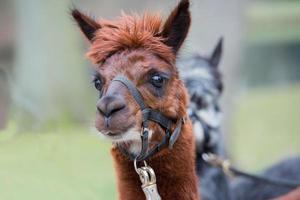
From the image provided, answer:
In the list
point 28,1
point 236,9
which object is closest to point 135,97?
point 236,9

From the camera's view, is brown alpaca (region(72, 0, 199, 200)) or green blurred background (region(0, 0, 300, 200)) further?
green blurred background (region(0, 0, 300, 200))

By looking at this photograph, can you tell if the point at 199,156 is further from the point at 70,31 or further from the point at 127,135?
the point at 70,31

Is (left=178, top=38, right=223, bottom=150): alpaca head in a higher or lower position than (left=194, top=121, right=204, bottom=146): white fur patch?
higher

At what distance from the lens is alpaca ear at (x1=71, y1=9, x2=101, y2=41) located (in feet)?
15.2

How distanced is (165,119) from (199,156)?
5.46 ft

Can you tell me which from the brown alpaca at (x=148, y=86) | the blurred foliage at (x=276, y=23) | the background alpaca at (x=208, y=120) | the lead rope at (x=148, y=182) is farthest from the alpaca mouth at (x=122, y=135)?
the blurred foliage at (x=276, y=23)

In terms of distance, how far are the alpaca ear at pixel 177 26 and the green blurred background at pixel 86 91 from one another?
165 mm

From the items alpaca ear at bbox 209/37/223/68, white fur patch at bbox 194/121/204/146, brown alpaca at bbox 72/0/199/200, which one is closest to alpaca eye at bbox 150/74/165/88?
brown alpaca at bbox 72/0/199/200

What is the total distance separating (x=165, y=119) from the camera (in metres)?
4.38

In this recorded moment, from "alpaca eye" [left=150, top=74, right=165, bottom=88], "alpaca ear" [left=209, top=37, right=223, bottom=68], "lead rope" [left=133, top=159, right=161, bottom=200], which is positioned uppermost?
"alpaca ear" [left=209, top=37, right=223, bottom=68]

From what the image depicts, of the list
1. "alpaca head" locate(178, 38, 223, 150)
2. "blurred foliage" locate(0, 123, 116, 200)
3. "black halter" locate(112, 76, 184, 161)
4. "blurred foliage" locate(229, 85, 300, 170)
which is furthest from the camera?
"blurred foliage" locate(229, 85, 300, 170)

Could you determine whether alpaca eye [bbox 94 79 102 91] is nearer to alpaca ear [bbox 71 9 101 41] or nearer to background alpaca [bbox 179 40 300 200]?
alpaca ear [bbox 71 9 101 41]

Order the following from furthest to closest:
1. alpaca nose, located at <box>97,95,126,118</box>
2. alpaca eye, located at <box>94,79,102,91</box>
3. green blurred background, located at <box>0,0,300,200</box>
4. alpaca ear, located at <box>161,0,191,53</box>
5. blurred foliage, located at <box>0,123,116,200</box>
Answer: green blurred background, located at <box>0,0,300,200</box> < blurred foliage, located at <box>0,123,116,200</box> < alpaca ear, located at <box>161,0,191,53</box> < alpaca eye, located at <box>94,79,102,91</box> < alpaca nose, located at <box>97,95,126,118</box>

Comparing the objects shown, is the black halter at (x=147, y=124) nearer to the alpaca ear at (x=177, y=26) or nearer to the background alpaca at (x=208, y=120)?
the alpaca ear at (x=177, y=26)
